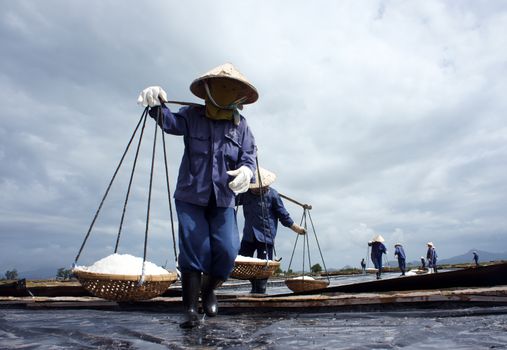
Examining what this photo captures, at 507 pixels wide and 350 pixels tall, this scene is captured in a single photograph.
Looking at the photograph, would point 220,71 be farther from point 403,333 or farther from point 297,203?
point 297,203

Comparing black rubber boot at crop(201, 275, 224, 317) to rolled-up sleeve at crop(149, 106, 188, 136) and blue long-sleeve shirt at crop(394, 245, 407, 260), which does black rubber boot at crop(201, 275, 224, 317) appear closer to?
rolled-up sleeve at crop(149, 106, 188, 136)

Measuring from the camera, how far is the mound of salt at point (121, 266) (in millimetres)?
3084

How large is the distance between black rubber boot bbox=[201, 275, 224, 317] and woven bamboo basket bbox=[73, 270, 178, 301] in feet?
1.09

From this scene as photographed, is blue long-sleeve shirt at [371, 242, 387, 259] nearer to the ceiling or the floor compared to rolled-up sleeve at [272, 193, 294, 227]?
nearer to the floor

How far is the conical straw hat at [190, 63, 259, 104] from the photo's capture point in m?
3.39

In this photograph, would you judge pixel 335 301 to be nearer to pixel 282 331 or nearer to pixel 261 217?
pixel 282 331

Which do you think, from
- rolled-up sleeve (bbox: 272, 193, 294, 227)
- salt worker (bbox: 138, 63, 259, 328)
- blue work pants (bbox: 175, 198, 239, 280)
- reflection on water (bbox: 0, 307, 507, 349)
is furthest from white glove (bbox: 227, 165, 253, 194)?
rolled-up sleeve (bbox: 272, 193, 294, 227)

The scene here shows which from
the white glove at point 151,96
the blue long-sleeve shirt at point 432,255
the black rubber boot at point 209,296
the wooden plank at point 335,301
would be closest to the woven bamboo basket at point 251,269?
the wooden plank at point 335,301

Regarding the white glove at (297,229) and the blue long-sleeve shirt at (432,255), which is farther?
the blue long-sleeve shirt at (432,255)

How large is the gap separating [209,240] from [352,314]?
4.35 feet

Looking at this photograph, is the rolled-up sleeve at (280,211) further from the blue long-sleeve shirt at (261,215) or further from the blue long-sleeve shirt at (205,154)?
the blue long-sleeve shirt at (205,154)

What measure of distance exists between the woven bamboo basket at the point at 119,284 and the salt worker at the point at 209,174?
25cm

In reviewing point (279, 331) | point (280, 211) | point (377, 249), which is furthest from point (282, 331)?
point (377, 249)

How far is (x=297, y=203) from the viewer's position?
8281mm
